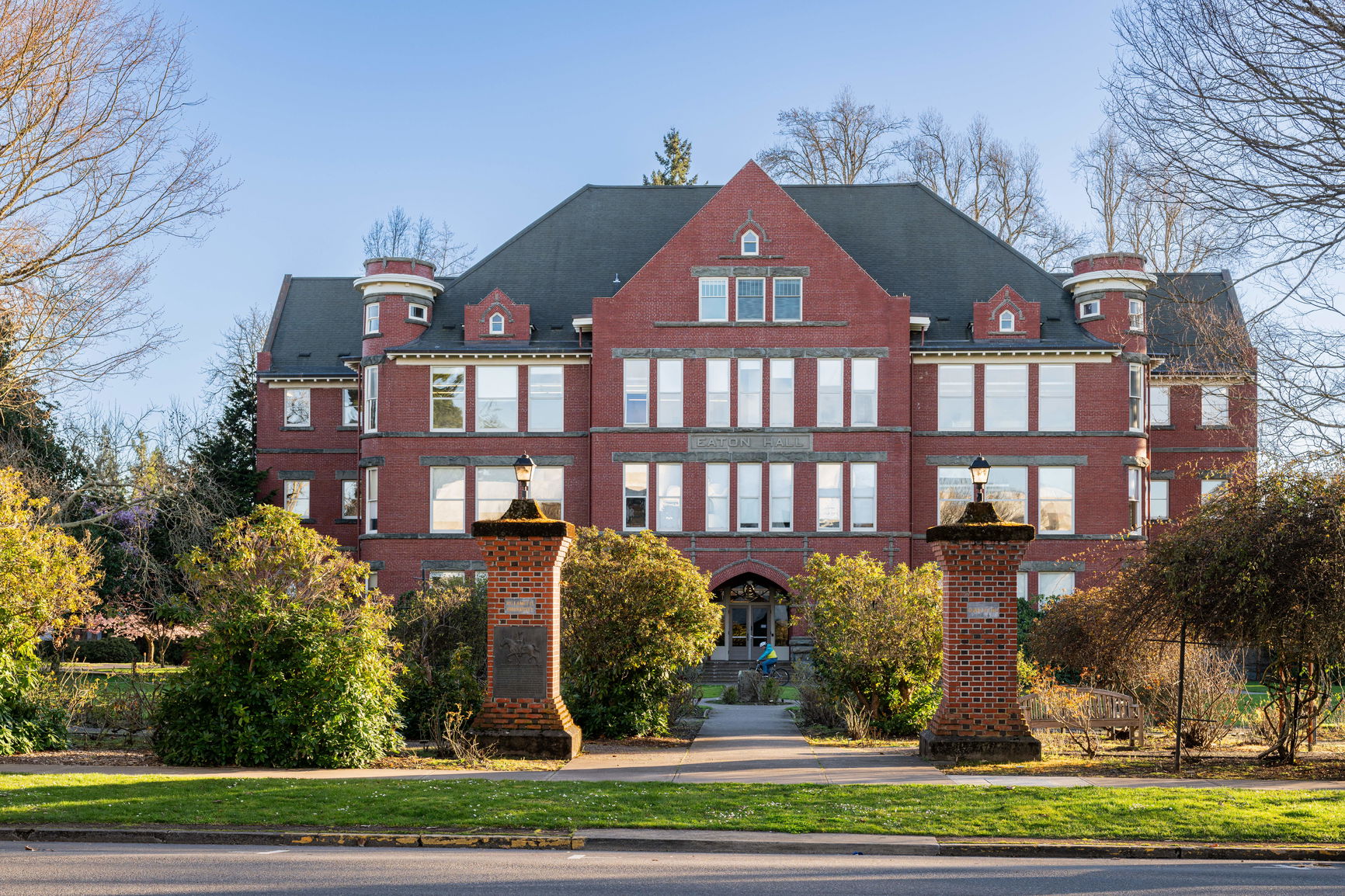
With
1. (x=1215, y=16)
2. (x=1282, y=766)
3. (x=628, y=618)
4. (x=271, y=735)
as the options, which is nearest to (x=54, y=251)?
(x=271, y=735)

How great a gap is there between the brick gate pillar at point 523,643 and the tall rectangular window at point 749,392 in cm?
2296

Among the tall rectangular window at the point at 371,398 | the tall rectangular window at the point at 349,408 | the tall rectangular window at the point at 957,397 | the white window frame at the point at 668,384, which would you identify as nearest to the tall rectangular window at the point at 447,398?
the tall rectangular window at the point at 371,398

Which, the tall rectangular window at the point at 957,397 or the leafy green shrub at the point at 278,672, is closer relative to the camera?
the leafy green shrub at the point at 278,672

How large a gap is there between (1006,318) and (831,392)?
6283 mm

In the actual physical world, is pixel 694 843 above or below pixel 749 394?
below

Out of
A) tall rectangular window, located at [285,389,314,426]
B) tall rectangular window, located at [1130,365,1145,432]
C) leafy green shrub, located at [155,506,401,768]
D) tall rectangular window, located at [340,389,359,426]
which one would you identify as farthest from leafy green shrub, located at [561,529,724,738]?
tall rectangular window, located at [285,389,314,426]

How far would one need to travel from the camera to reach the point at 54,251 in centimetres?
1816

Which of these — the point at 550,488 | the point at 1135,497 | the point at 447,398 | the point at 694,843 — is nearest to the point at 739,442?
the point at 550,488

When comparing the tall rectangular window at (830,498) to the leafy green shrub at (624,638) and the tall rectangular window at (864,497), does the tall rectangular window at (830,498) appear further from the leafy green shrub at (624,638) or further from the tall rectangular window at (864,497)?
the leafy green shrub at (624,638)

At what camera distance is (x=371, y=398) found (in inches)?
1649

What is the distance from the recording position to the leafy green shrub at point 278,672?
15.8 meters

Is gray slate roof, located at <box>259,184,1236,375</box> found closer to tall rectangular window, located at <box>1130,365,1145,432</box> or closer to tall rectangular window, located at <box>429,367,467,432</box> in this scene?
tall rectangular window, located at <box>429,367,467,432</box>

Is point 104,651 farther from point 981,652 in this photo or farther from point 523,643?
point 981,652

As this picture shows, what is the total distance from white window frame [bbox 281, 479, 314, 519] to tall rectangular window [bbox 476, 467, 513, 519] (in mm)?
8251
